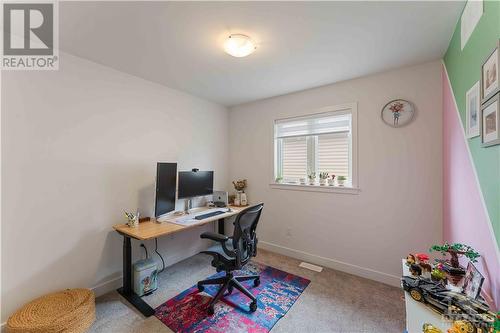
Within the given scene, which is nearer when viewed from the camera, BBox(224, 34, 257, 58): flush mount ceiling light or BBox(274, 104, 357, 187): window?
BBox(224, 34, 257, 58): flush mount ceiling light

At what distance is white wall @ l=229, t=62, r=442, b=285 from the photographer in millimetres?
2164

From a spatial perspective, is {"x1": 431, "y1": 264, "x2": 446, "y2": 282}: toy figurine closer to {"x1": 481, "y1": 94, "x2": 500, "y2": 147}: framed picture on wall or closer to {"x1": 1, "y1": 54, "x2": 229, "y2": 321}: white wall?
{"x1": 481, "y1": 94, "x2": 500, "y2": 147}: framed picture on wall

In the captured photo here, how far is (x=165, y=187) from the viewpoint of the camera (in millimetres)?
2428

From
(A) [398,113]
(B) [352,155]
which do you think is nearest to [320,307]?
(B) [352,155]

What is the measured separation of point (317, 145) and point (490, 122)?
1.93 m

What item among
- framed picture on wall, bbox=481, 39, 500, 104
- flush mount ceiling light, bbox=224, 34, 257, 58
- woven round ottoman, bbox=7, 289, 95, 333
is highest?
flush mount ceiling light, bbox=224, 34, 257, 58

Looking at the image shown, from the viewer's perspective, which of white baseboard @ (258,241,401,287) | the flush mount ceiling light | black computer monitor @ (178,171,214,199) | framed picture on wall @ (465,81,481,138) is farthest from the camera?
black computer monitor @ (178,171,214,199)

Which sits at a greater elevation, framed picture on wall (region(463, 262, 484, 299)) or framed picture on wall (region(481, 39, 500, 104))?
framed picture on wall (region(481, 39, 500, 104))

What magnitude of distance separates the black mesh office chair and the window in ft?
4.35

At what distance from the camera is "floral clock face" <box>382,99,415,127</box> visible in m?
2.25

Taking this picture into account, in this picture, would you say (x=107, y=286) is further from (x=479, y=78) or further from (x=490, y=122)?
(x=479, y=78)

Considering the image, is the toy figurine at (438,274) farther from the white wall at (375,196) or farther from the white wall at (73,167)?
the white wall at (73,167)

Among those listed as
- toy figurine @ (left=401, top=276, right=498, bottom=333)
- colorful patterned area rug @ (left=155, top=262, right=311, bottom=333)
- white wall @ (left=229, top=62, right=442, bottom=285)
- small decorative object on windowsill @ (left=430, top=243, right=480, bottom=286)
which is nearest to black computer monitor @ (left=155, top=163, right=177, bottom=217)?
colorful patterned area rug @ (left=155, top=262, right=311, bottom=333)

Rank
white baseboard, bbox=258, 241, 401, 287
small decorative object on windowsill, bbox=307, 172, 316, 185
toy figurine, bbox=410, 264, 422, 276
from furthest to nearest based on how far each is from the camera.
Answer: small decorative object on windowsill, bbox=307, 172, 316, 185 < white baseboard, bbox=258, 241, 401, 287 < toy figurine, bbox=410, 264, 422, 276
